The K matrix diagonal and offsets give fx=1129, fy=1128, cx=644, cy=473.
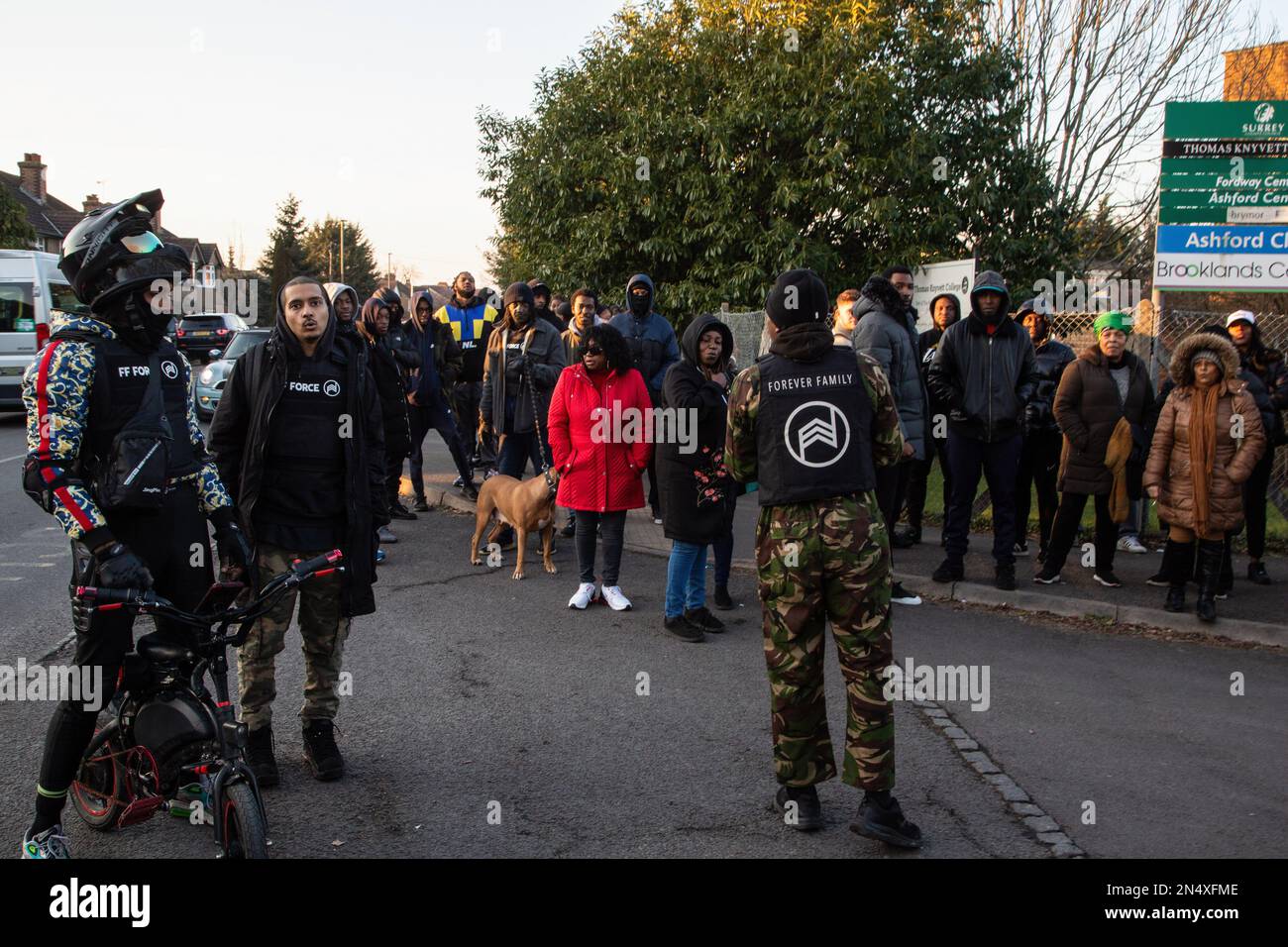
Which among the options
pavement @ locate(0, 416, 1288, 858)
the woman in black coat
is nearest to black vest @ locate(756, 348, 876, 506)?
pavement @ locate(0, 416, 1288, 858)

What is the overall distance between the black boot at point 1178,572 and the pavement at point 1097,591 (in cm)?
8

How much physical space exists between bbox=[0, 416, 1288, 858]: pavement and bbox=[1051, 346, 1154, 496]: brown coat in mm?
1226

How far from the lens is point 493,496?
28.2ft

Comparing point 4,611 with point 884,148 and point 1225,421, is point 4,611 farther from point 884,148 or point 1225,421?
point 884,148

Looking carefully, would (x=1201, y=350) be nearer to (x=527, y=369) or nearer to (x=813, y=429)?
(x=813, y=429)

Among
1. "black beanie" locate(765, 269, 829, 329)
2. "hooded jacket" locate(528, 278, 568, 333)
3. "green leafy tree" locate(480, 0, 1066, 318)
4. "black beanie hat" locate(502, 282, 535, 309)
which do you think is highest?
"green leafy tree" locate(480, 0, 1066, 318)

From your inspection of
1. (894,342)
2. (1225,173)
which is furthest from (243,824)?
(1225,173)

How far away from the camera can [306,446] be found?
4457 mm

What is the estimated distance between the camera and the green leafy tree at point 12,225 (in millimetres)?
38688

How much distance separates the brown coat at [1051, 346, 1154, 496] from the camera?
8219mm

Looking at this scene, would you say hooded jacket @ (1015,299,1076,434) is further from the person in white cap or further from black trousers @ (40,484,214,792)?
black trousers @ (40,484,214,792)

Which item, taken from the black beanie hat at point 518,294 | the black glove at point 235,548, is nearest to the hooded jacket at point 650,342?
the black beanie hat at point 518,294

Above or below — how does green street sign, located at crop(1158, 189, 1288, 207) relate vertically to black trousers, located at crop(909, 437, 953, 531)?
above

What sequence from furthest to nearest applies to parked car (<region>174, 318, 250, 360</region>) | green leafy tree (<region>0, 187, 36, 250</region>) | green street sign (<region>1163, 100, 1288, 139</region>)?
green leafy tree (<region>0, 187, 36, 250</region>), parked car (<region>174, 318, 250, 360</region>), green street sign (<region>1163, 100, 1288, 139</region>)
